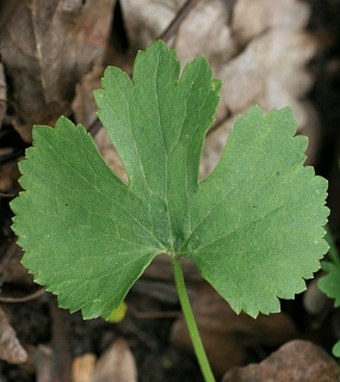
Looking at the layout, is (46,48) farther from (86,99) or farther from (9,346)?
(9,346)

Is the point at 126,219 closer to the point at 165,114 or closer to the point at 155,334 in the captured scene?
the point at 165,114

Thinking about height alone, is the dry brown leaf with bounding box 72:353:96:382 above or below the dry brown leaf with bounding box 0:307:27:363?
below

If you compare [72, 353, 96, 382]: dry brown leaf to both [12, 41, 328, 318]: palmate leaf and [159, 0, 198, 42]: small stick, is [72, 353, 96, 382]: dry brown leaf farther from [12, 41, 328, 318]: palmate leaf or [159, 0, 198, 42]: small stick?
[159, 0, 198, 42]: small stick

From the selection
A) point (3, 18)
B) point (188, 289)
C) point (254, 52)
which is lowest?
point (188, 289)

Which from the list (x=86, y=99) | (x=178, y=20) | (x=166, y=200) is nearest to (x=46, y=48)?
(x=86, y=99)

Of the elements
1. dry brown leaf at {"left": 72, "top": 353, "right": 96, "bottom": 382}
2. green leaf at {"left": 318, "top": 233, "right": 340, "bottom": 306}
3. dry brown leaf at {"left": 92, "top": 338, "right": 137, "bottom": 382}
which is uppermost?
green leaf at {"left": 318, "top": 233, "right": 340, "bottom": 306}

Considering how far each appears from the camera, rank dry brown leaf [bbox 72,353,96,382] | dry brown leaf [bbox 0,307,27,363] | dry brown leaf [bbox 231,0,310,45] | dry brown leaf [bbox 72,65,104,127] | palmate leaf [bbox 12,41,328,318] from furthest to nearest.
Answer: dry brown leaf [bbox 231,0,310,45] < dry brown leaf [bbox 72,353,96,382] < dry brown leaf [bbox 72,65,104,127] < dry brown leaf [bbox 0,307,27,363] < palmate leaf [bbox 12,41,328,318]

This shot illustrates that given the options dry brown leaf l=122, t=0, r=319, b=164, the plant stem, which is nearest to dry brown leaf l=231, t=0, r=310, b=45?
dry brown leaf l=122, t=0, r=319, b=164

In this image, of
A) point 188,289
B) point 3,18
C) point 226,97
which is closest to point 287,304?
point 188,289
